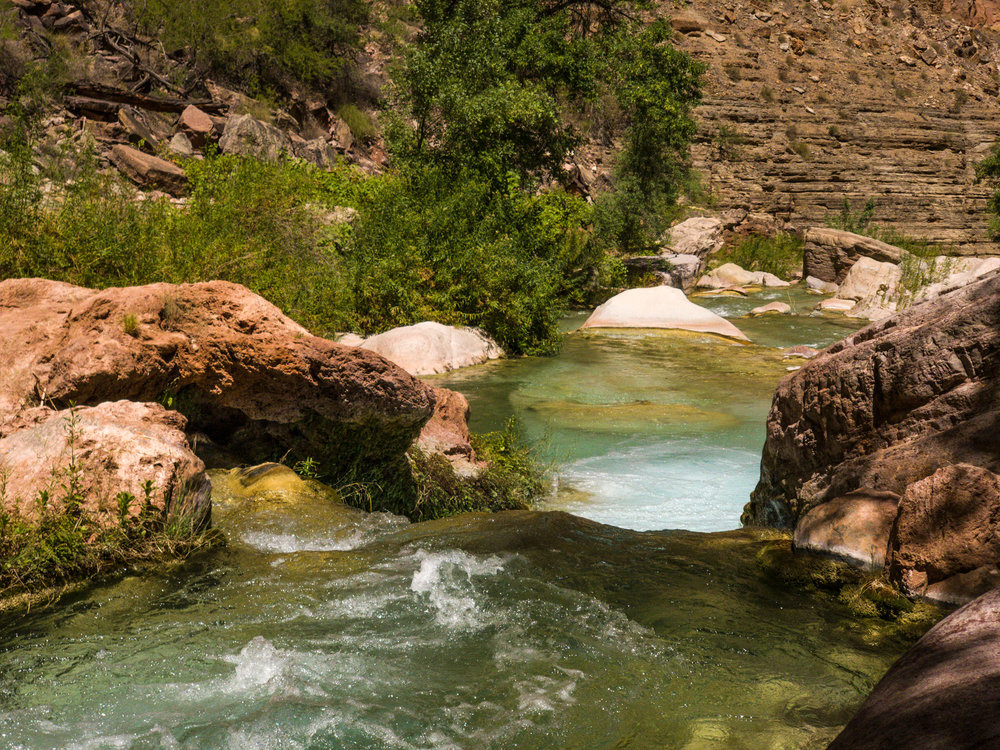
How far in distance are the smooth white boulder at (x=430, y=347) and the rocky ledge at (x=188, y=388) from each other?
177 inches

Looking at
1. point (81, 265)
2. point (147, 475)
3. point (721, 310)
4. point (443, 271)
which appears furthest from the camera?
point (721, 310)

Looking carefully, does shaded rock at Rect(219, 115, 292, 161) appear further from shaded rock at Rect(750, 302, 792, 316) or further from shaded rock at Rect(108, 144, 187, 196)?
shaded rock at Rect(750, 302, 792, 316)

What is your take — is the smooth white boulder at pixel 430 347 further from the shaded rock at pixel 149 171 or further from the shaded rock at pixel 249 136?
the shaded rock at pixel 249 136

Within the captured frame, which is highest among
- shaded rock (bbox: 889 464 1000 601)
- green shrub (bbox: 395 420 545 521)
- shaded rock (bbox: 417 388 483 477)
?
shaded rock (bbox: 889 464 1000 601)

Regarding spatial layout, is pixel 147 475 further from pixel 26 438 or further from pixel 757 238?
pixel 757 238

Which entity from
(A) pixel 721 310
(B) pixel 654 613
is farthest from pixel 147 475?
(A) pixel 721 310

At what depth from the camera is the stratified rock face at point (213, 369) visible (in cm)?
434

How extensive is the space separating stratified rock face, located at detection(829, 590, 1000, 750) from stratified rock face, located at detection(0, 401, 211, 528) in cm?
284

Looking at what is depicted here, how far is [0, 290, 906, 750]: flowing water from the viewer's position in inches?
94.1

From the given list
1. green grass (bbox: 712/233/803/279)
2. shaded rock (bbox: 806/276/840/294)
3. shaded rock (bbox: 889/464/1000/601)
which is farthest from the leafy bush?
shaded rock (bbox: 889/464/1000/601)

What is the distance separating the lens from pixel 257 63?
21594 mm

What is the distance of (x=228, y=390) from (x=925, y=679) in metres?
3.80

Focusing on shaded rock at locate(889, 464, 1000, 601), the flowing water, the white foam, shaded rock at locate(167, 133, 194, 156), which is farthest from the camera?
shaded rock at locate(167, 133, 194, 156)

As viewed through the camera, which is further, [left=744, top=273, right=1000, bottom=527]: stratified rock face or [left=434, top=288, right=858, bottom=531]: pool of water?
[left=434, top=288, right=858, bottom=531]: pool of water
